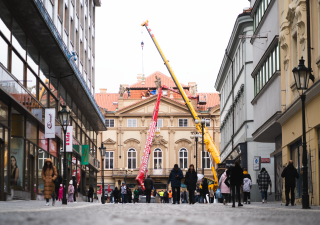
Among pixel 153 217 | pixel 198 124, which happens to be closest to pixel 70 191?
pixel 198 124

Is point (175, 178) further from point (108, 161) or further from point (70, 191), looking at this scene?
point (108, 161)

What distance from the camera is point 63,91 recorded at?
1479 inches

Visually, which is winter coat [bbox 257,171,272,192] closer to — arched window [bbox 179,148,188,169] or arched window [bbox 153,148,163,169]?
arched window [bbox 179,148,188,169]

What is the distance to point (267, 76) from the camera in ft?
93.6

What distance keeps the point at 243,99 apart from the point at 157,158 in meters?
48.7

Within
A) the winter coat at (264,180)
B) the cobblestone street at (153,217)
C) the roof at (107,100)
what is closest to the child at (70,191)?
the winter coat at (264,180)

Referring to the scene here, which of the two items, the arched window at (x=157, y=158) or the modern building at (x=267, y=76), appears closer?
the modern building at (x=267, y=76)

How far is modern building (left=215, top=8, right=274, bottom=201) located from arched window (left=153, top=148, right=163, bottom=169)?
37510mm

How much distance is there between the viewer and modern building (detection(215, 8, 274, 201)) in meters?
37.9

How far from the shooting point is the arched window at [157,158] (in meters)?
88.4

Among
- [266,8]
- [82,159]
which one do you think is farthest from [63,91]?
[266,8]

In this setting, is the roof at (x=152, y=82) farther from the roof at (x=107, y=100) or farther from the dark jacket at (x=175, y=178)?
the dark jacket at (x=175, y=178)

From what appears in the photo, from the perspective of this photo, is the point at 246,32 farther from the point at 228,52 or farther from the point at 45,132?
the point at 45,132

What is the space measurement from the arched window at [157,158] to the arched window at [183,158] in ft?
10.3
